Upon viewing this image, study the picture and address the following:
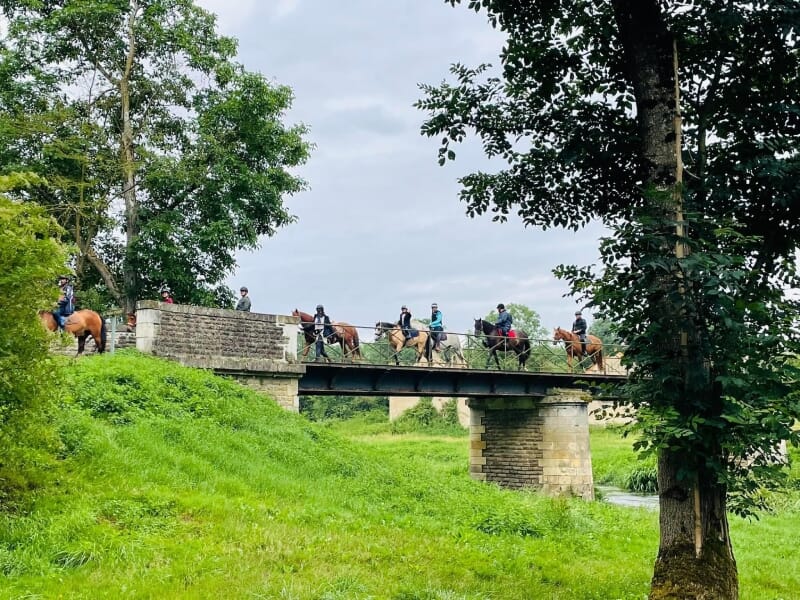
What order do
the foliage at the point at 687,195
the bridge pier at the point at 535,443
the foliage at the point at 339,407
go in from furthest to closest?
the foliage at the point at 339,407 → the bridge pier at the point at 535,443 → the foliage at the point at 687,195

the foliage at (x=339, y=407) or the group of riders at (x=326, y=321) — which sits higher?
the group of riders at (x=326, y=321)

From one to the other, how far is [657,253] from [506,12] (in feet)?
11.8

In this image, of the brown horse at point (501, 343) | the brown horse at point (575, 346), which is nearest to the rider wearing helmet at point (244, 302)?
the brown horse at point (501, 343)

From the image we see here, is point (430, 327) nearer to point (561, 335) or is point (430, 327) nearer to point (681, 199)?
point (561, 335)

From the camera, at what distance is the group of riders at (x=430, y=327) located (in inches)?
864

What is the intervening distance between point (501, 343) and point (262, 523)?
18.0 m

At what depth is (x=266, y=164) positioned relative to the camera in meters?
27.8

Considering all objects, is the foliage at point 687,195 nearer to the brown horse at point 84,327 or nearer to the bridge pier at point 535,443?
the brown horse at point 84,327

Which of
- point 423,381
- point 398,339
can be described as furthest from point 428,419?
point 398,339

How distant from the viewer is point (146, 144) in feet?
91.0

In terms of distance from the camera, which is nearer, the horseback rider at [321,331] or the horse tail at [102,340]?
the horse tail at [102,340]

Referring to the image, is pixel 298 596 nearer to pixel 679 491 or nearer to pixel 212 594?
pixel 212 594

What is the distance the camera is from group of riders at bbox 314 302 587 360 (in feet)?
72.0

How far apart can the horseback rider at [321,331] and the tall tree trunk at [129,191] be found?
283 inches
